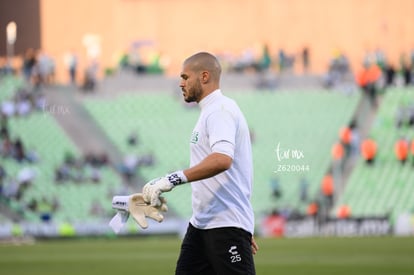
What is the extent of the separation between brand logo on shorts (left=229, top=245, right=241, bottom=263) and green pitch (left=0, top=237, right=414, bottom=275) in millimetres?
10612

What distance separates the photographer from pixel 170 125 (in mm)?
42031

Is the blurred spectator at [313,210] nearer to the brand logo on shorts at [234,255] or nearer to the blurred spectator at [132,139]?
the blurred spectator at [132,139]

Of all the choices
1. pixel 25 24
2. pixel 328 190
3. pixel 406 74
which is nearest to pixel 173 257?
pixel 328 190

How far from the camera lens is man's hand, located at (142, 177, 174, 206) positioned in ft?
25.4

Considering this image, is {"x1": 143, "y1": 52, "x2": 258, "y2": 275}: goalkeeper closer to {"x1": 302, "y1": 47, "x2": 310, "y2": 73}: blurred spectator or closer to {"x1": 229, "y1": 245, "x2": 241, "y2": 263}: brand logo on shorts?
{"x1": 229, "y1": 245, "x2": 241, "y2": 263}: brand logo on shorts

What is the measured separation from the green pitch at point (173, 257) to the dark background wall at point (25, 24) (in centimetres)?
1346

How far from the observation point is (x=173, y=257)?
24453 millimetres

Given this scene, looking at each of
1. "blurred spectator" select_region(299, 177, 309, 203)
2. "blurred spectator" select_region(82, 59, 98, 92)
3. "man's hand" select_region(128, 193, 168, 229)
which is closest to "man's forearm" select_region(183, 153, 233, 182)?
"man's hand" select_region(128, 193, 168, 229)

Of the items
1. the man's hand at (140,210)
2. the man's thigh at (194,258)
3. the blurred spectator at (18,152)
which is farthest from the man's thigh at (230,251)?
the blurred spectator at (18,152)

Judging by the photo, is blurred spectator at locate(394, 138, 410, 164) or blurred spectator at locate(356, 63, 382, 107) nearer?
blurred spectator at locate(394, 138, 410, 164)

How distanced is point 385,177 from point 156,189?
30.6 metres

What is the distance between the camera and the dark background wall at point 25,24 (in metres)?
44.5

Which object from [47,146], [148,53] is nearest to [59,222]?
[47,146]

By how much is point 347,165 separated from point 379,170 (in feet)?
3.47
